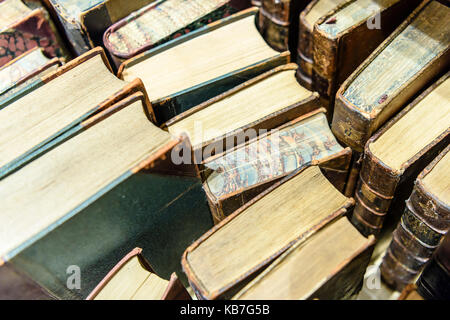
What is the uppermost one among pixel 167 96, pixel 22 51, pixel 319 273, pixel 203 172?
pixel 22 51

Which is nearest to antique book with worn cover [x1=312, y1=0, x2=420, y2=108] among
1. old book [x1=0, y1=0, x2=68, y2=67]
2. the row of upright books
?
the row of upright books

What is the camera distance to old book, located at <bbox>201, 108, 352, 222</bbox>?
104 centimetres

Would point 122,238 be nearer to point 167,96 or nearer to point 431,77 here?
point 167,96

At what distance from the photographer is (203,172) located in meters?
1.06

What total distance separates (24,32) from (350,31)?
3.31ft

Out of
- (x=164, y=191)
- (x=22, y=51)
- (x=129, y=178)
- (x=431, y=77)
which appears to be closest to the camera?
(x=129, y=178)

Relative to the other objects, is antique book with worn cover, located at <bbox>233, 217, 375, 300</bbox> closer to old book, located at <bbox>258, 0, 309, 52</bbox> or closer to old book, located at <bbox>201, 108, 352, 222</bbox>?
old book, located at <bbox>201, 108, 352, 222</bbox>

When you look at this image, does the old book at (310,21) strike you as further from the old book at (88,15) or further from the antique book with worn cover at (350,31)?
the old book at (88,15)

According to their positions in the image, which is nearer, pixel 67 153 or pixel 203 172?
pixel 67 153

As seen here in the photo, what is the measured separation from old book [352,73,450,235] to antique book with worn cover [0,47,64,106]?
930 millimetres

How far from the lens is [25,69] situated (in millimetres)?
1286

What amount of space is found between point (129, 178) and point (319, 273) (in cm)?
46

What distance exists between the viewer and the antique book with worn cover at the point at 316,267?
879 millimetres
